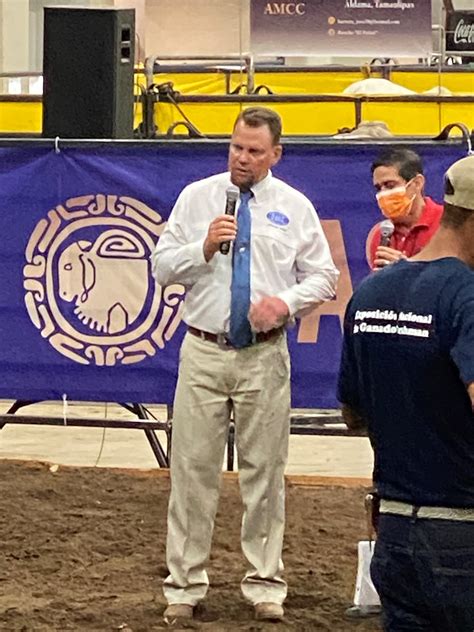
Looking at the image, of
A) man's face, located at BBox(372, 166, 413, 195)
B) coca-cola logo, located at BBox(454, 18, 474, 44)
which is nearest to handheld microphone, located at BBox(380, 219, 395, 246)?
man's face, located at BBox(372, 166, 413, 195)

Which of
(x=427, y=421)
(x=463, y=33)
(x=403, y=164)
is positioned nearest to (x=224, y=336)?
(x=403, y=164)

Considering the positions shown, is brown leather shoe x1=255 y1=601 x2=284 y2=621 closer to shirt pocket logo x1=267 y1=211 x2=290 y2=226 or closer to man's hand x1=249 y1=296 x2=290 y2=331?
man's hand x1=249 y1=296 x2=290 y2=331

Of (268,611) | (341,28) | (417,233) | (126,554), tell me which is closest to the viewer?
(268,611)

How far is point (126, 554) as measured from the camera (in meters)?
6.24

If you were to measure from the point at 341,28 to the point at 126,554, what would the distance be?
6008mm

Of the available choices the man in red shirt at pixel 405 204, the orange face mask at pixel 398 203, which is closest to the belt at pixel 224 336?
the man in red shirt at pixel 405 204

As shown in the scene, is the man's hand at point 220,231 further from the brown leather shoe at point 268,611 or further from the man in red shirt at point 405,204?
the brown leather shoe at point 268,611

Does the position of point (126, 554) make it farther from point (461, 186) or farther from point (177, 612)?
point (461, 186)

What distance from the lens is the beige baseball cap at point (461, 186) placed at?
307cm

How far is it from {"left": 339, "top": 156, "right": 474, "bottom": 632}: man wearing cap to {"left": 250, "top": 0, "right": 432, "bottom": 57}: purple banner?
7835 millimetres

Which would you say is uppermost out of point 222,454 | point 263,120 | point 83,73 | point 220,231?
point 83,73

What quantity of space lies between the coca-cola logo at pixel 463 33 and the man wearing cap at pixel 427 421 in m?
12.1

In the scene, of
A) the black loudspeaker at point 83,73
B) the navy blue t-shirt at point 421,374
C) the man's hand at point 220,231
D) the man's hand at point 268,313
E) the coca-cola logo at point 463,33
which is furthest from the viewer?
the coca-cola logo at point 463,33

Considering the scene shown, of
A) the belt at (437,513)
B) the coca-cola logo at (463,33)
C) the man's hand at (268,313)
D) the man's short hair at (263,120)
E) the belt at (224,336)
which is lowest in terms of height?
the belt at (437,513)
